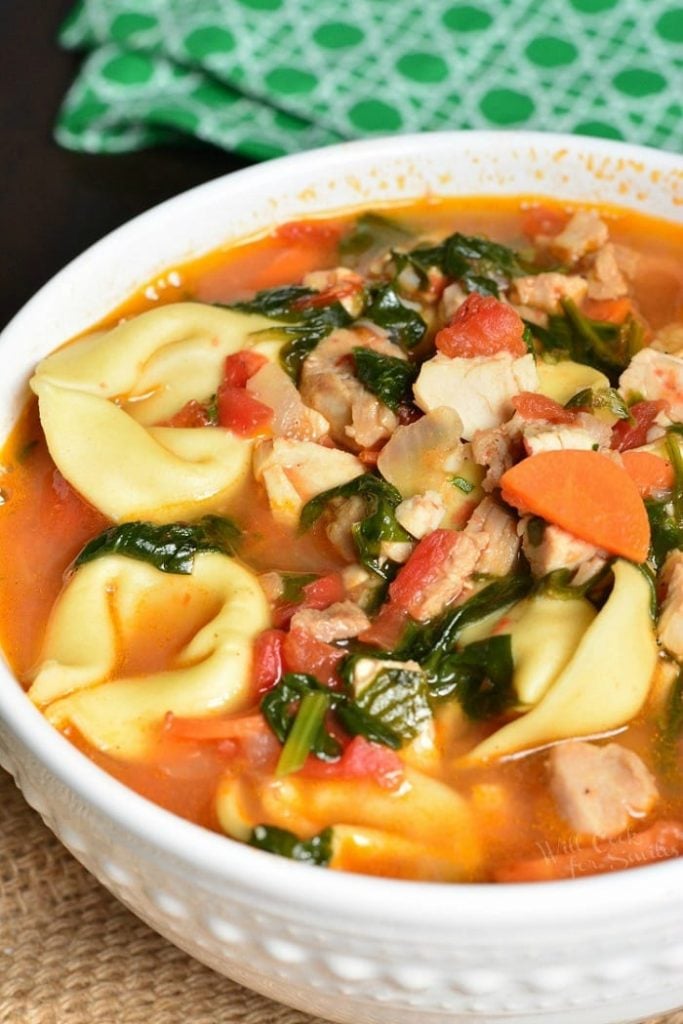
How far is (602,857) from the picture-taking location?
10.1 feet

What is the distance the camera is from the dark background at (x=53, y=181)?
227 inches

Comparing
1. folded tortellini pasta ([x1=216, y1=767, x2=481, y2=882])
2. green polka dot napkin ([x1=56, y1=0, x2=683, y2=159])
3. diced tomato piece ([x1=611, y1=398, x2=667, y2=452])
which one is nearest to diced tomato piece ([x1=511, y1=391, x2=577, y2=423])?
diced tomato piece ([x1=611, y1=398, x2=667, y2=452])

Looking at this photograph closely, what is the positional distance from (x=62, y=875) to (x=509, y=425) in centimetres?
179

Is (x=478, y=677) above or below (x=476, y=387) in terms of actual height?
below

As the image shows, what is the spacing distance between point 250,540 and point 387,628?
1.85ft

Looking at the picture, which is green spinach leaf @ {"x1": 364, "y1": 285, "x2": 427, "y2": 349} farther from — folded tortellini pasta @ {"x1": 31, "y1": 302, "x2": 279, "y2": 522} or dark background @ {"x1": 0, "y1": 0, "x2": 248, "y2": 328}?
dark background @ {"x1": 0, "y1": 0, "x2": 248, "y2": 328}

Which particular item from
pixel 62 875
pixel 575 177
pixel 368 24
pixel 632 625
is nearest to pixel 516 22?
pixel 368 24

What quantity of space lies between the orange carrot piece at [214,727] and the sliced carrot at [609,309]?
1.97 meters

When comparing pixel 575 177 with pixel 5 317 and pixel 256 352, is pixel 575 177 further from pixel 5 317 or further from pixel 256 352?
pixel 5 317

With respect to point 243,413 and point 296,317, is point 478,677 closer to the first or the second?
point 243,413

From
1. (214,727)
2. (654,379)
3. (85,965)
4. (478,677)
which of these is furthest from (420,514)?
(85,965)

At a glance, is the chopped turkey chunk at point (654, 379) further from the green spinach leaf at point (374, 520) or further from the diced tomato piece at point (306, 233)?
the diced tomato piece at point (306, 233)

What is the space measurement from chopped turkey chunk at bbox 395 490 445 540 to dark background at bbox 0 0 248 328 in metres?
2.45

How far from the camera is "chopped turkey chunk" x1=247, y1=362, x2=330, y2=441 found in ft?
13.4
